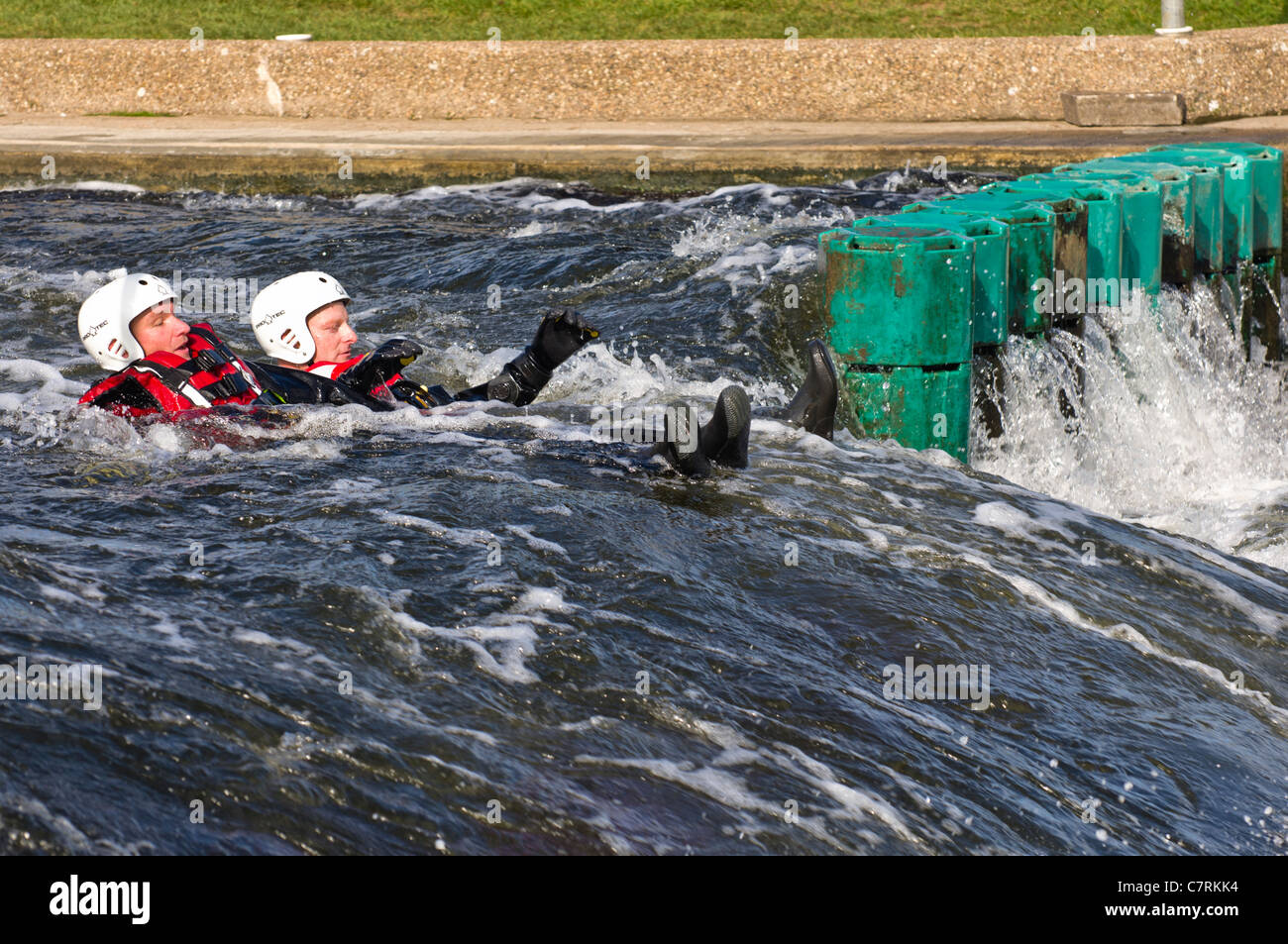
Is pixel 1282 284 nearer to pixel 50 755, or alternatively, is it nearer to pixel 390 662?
pixel 390 662

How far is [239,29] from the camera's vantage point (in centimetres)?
1708

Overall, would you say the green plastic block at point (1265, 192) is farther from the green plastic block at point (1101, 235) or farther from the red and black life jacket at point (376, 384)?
the red and black life jacket at point (376, 384)

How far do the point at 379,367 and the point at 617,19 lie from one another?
37.6 feet

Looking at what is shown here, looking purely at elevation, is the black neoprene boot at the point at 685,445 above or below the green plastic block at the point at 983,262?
below

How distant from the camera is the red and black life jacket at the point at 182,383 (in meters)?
6.15

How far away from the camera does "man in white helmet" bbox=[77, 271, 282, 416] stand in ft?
20.2

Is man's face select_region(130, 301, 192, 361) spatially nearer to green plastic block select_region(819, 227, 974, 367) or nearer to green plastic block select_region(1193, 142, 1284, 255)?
green plastic block select_region(819, 227, 974, 367)

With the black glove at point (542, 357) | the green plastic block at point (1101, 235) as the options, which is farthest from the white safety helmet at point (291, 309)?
the green plastic block at point (1101, 235)

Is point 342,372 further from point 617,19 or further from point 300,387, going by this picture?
point 617,19

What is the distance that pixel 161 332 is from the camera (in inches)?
247

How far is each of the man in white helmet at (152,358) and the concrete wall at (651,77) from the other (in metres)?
9.04

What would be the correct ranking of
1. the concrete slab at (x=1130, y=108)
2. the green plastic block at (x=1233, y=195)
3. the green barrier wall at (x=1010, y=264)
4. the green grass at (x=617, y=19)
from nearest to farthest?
the green barrier wall at (x=1010, y=264)
the green plastic block at (x=1233, y=195)
the concrete slab at (x=1130, y=108)
the green grass at (x=617, y=19)

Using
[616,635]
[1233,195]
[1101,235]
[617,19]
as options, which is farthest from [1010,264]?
[617,19]

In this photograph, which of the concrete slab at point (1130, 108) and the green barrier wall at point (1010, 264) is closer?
the green barrier wall at point (1010, 264)
